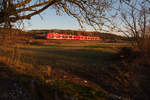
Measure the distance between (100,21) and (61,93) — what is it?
2755 mm

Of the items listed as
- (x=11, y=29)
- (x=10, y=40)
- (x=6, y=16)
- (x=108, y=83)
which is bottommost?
(x=108, y=83)

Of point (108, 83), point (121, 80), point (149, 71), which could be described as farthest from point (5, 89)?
point (149, 71)

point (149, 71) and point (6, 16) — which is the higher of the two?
point (6, 16)

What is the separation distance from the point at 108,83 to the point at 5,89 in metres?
3.50

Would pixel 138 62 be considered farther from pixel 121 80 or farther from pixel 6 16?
pixel 6 16

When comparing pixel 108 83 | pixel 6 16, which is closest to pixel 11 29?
pixel 6 16

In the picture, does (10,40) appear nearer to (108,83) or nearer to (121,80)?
(108,83)

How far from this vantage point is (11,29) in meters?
4.91

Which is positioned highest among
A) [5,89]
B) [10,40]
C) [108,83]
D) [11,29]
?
[11,29]

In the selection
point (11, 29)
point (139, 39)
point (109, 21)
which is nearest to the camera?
point (109, 21)

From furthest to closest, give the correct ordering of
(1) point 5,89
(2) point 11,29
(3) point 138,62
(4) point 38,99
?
(3) point 138,62 → (2) point 11,29 → (1) point 5,89 → (4) point 38,99

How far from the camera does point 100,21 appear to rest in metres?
4.74

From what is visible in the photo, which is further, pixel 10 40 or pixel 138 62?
pixel 138 62

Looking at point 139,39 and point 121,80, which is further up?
point 139,39
